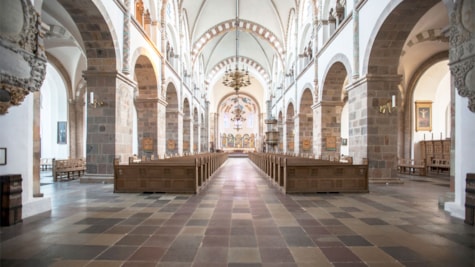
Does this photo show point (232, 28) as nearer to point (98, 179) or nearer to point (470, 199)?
point (98, 179)

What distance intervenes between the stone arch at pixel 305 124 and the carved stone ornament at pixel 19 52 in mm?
14377

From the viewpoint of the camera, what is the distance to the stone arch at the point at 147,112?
12922 mm

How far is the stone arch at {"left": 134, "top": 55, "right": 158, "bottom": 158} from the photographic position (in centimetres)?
1292

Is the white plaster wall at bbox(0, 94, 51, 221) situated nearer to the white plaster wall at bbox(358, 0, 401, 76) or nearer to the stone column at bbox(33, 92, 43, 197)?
the stone column at bbox(33, 92, 43, 197)

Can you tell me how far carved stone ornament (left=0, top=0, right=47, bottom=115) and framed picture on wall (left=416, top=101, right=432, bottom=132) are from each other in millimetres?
16906

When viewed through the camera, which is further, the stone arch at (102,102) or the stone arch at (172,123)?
the stone arch at (172,123)

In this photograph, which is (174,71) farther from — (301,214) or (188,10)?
(301,214)

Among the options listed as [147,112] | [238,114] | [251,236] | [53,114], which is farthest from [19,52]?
[238,114]

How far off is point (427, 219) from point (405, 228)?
81cm

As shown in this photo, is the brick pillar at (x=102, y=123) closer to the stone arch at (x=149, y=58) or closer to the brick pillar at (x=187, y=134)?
the stone arch at (x=149, y=58)

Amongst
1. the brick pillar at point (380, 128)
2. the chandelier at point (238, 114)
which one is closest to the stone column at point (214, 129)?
the chandelier at point (238, 114)

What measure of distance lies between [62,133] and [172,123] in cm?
713

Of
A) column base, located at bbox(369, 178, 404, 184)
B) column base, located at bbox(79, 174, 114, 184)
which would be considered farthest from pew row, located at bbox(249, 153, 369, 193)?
column base, located at bbox(79, 174, 114, 184)

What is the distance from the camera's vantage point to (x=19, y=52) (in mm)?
4262
